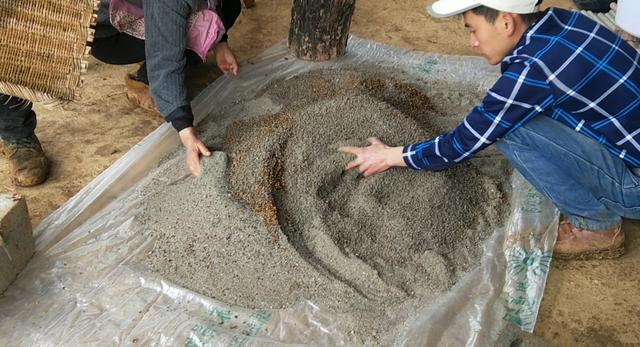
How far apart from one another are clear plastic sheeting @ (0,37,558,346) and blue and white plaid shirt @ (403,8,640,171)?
14.9 inches

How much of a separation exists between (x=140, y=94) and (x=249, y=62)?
0.54 m

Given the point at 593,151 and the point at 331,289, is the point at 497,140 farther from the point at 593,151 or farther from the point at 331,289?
the point at 331,289

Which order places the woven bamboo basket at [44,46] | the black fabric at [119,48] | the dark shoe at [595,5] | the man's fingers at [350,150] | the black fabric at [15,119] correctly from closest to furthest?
the woven bamboo basket at [44,46] < the man's fingers at [350,150] < the black fabric at [15,119] < the black fabric at [119,48] < the dark shoe at [595,5]

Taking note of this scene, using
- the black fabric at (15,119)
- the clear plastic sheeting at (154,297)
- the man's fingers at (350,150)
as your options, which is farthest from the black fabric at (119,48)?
the man's fingers at (350,150)

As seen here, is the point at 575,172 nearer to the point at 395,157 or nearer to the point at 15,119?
the point at 395,157

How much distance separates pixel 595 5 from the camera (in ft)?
10.5

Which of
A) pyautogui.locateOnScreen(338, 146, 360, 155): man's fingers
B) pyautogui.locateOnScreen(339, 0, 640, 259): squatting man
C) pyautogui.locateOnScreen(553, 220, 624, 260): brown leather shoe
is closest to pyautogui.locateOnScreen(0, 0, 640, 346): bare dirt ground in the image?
pyautogui.locateOnScreen(553, 220, 624, 260): brown leather shoe

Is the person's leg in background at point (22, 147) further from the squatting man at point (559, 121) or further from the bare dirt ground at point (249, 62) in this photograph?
the squatting man at point (559, 121)

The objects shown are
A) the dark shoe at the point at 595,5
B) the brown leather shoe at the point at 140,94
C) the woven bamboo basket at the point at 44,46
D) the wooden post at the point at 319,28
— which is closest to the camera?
the woven bamboo basket at the point at 44,46

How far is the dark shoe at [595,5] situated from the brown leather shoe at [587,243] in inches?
65.7

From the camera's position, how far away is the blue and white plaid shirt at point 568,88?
1.59m

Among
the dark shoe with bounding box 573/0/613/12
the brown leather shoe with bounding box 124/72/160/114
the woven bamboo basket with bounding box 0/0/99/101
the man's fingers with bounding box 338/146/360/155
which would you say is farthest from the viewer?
the dark shoe with bounding box 573/0/613/12

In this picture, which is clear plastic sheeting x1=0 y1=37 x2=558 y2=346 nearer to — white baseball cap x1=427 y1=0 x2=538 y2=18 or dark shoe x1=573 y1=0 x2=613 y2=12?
white baseball cap x1=427 y1=0 x2=538 y2=18

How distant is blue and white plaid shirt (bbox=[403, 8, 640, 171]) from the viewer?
1594 millimetres
